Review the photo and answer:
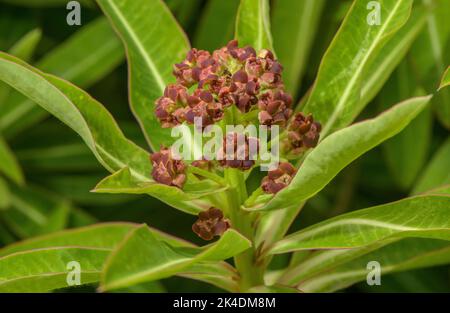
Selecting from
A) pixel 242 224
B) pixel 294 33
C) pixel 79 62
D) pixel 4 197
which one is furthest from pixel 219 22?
pixel 242 224

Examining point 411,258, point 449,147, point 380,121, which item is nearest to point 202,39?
point 449,147


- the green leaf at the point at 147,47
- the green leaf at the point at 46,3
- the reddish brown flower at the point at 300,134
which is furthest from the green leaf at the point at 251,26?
the green leaf at the point at 46,3

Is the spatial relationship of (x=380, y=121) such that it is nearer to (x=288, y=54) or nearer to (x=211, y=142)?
(x=211, y=142)

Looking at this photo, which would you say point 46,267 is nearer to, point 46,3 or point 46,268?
point 46,268

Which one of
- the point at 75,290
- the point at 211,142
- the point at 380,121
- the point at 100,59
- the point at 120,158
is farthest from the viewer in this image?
the point at 100,59

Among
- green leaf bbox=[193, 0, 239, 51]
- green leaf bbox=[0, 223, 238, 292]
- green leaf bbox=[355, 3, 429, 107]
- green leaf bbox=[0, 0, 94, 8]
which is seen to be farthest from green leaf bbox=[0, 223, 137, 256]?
green leaf bbox=[0, 0, 94, 8]

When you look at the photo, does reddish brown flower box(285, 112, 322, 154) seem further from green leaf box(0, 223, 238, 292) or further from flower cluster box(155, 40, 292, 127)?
green leaf box(0, 223, 238, 292)

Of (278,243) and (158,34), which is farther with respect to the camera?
(158,34)
